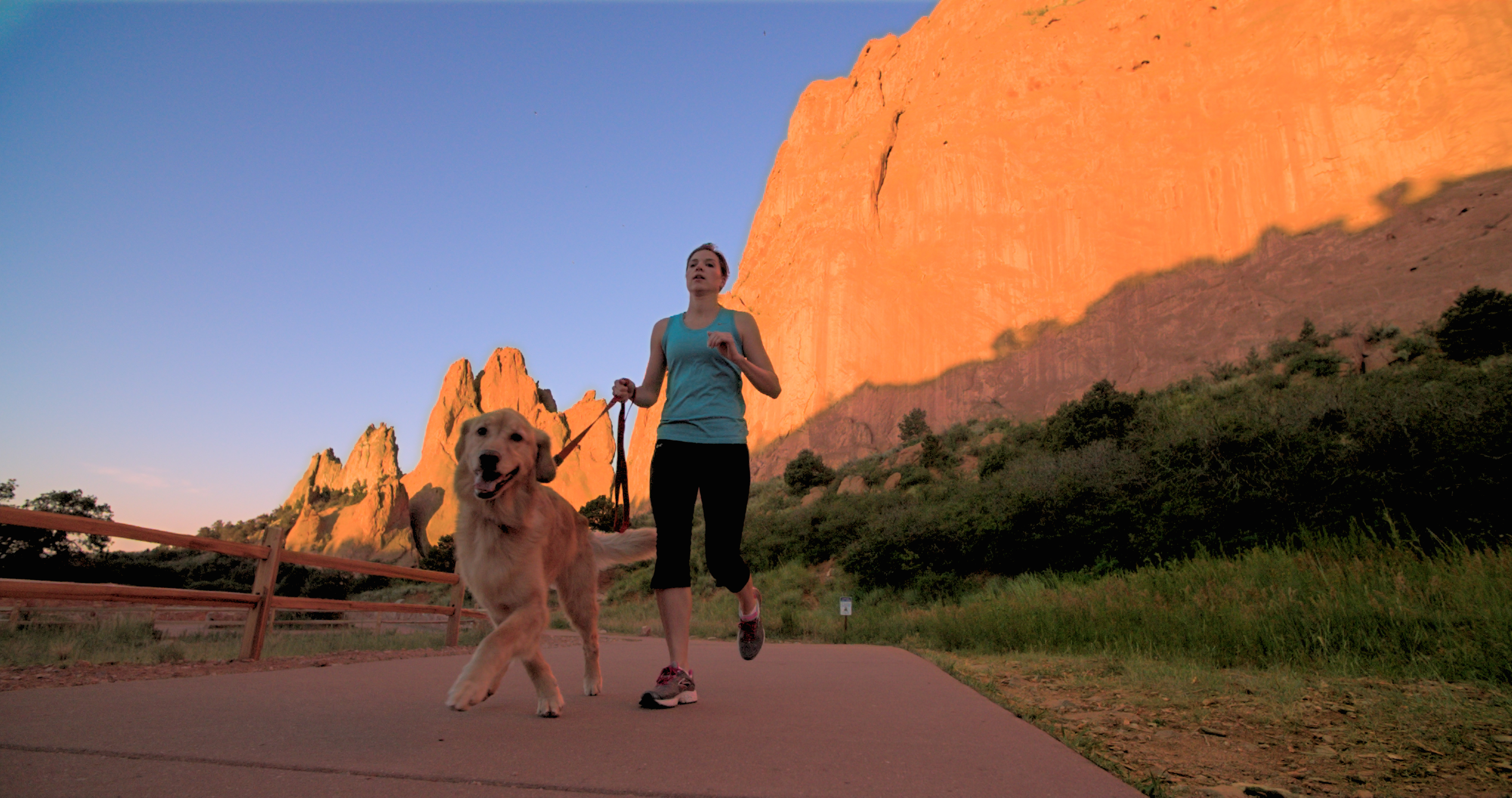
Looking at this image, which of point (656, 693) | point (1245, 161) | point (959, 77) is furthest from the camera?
point (959, 77)

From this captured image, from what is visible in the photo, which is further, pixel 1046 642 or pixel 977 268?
pixel 977 268

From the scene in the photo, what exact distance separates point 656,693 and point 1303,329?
34.9 metres

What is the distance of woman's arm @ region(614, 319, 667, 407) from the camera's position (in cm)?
419

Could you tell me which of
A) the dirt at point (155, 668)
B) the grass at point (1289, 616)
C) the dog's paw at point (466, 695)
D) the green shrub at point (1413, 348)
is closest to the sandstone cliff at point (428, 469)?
the green shrub at point (1413, 348)

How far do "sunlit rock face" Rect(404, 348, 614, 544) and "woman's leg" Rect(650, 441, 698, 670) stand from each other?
7674cm

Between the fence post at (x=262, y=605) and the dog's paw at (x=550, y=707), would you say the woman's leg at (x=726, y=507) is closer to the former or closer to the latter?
the dog's paw at (x=550, y=707)

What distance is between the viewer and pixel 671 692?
3.30 metres

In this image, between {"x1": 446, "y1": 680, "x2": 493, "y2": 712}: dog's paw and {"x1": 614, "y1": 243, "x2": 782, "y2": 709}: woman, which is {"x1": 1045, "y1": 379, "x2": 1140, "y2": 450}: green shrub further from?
{"x1": 446, "y1": 680, "x2": 493, "y2": 712}: dog's paw

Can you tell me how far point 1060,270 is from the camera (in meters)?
44.5

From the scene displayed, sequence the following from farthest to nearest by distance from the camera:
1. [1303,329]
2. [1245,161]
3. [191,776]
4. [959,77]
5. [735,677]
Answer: [959,77] → [1245,161] → [1303,329] → [735,677] → [191,776]

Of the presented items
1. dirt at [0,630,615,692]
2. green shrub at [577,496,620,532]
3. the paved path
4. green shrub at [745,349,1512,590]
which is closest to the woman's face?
the paved path

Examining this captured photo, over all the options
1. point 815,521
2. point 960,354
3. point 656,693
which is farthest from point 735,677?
point 960,354

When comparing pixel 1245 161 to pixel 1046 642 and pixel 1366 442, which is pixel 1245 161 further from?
pixel 1046 642

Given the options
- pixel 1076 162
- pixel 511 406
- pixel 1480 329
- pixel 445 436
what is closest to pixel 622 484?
pixel 1480 329
